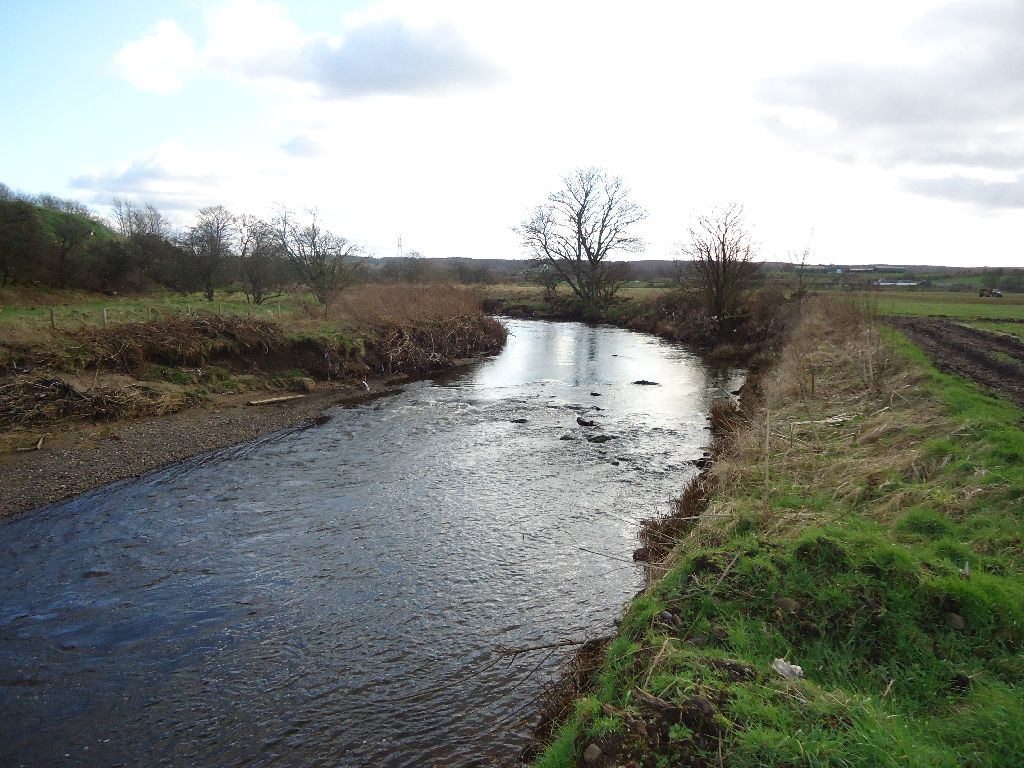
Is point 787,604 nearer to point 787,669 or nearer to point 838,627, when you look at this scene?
point 838,627

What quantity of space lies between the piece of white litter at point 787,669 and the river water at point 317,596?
7.77 ft

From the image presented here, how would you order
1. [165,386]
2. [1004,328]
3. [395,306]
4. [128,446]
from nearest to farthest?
[128,446] < [165,386] < [1004,328] < [395,306]

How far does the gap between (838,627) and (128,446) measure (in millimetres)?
14591

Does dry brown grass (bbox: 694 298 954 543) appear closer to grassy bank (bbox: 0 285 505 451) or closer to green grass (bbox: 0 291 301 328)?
grassy bank (bbox: 0 285 505 451)

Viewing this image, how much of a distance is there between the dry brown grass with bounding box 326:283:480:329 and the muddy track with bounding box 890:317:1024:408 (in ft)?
68.5

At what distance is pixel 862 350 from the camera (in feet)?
59.0

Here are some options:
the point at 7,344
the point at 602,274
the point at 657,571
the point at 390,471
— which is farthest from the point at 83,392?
the point at 602,274

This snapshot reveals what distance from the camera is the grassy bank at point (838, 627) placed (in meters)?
3.90

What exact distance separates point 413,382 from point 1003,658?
846 inches

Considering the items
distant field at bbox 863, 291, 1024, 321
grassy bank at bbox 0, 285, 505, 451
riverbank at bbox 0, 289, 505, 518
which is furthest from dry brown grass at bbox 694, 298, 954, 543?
grassy bank at bbox 0, 285, 505, 451

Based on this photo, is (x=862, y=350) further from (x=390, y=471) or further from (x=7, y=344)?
(x=7, y=344)

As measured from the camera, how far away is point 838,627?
5.18 metres

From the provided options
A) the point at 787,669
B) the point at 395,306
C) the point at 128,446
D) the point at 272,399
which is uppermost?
the point at 395,306

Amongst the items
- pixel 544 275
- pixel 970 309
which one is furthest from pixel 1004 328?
pixel 544 275
